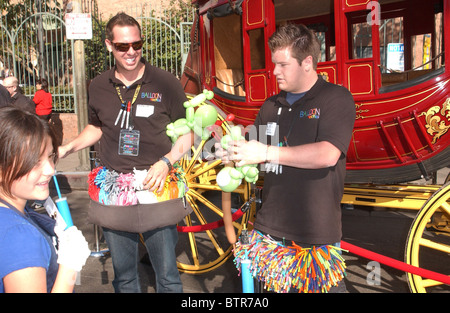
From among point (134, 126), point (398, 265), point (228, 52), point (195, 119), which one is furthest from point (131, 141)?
point (228, 52)

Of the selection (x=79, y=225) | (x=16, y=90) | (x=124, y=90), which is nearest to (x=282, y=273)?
(x=124, y=90)

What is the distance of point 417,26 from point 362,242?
2448mm

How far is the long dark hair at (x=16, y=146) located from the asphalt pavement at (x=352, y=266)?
6.31 feet

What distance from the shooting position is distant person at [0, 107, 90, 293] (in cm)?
115

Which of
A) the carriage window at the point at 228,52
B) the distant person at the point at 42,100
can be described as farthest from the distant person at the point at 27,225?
the distant person at the point at 42,100

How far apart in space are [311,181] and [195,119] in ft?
2.27

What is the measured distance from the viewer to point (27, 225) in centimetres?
124

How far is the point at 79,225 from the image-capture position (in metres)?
4.89

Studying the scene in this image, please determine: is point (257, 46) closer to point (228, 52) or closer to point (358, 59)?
point (228, 52)

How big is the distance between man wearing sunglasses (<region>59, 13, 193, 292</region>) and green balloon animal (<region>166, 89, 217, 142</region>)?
0.06m

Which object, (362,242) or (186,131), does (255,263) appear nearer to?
(186,131)

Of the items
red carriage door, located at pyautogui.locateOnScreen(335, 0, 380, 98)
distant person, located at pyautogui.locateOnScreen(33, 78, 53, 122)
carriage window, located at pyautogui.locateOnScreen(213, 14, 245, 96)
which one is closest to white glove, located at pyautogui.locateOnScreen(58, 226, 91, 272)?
red carriage door, located at pyautogui.locateOnScreen(335, 0, 380, 98)

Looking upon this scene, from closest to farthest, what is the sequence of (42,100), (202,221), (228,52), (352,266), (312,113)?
(312,113) → (352,266) → (202,221) → (228,52) → (42,100)
